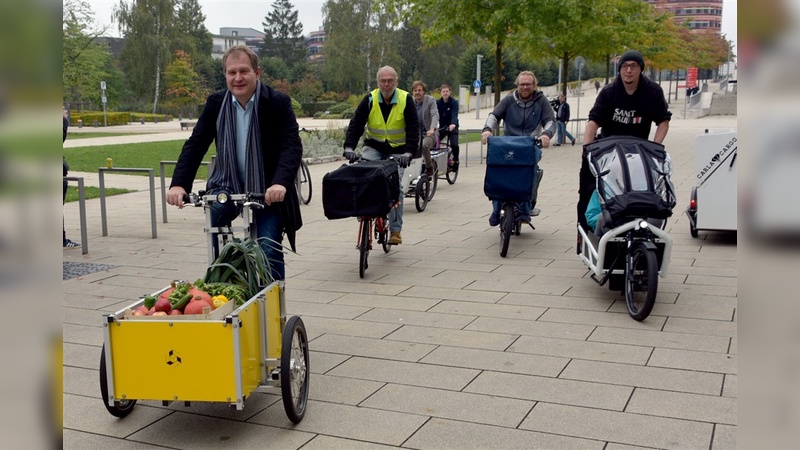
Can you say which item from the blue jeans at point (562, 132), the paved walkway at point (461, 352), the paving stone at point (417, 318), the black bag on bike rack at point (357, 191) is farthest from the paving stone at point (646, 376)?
the blue jeans at point (562, 132)

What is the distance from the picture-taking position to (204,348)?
3660 mm

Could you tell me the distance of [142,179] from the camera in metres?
17.8

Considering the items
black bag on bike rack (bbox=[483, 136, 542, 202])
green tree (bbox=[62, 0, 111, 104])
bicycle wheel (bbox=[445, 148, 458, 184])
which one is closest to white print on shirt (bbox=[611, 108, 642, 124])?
black bag on bike rack (bbox=[483, 136, 542, 202])

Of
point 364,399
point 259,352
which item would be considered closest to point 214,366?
point 259,352

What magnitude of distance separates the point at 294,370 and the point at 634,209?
3.19m

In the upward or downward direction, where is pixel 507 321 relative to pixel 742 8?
downward

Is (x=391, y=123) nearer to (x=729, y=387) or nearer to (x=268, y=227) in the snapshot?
(x=268, y=227)

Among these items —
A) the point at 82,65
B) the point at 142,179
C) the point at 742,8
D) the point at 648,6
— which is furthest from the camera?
the point at 82,65

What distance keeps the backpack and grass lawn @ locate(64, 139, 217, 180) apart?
41.6 ft

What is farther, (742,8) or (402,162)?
(402,162)

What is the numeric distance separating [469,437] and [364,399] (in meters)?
0.75

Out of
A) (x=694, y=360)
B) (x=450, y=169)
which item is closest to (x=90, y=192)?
(x=450, y=169)

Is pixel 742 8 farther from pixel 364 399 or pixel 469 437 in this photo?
pixel 364 399

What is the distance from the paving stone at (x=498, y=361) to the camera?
4918 mm
